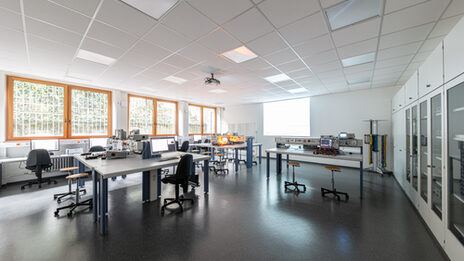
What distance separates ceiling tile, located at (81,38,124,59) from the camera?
275 cm

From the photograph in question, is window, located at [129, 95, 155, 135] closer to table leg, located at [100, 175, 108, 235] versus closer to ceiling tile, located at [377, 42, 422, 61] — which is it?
table leg, located at [100, 175, 108, 235]

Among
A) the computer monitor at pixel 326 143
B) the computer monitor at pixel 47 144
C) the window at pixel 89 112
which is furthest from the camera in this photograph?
the window at pixel 89 112

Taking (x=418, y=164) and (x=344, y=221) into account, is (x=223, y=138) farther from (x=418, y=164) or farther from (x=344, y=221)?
(x=418, y=164)

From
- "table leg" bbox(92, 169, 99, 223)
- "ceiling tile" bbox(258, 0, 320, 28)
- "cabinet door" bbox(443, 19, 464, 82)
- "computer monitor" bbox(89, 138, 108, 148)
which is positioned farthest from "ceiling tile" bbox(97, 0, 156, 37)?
"computer monitor" bbox(89, 138, 108, 148)

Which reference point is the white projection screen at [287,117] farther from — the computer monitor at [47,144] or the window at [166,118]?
the computer monitor at [47,144]

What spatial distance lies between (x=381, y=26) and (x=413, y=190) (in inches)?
110

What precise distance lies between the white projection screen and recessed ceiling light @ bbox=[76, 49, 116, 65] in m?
6.49

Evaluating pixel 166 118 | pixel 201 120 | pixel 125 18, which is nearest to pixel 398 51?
pixel 125 18

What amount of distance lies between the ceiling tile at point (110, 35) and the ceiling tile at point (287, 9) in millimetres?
2107

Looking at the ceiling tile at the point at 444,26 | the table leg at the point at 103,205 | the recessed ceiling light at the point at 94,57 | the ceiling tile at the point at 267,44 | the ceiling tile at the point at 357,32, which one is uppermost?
the recessed ceiling light at the point at 94,57

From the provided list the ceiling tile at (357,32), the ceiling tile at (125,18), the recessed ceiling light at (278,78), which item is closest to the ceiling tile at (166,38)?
the ceiling tile at (125,18)

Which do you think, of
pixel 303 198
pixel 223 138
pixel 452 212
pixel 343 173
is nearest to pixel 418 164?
pixel 452 212

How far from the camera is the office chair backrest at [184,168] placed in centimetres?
273

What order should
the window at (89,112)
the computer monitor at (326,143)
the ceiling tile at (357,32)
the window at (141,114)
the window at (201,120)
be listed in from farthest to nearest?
the window at (201,120) → the window at (141,114) → the window at (89,112) → the computer monitor at (326,143) → the ceiling tile at (357,32)
